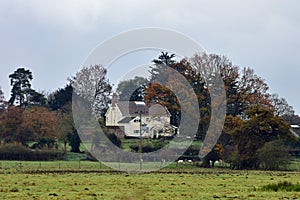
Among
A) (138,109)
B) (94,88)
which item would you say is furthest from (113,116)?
(94,88)

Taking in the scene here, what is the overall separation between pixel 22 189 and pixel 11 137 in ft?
157

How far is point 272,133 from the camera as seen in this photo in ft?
210

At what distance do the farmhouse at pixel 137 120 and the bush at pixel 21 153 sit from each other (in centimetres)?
859

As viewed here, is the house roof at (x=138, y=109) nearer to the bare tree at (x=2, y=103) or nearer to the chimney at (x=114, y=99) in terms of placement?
the chimney at (x=114, y=99)

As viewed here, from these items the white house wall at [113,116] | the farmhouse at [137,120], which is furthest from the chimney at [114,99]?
the white house wall at [113,116]

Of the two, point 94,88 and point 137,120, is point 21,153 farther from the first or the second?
point 137,120

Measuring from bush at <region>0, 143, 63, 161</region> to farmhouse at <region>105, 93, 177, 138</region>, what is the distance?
28.2ft

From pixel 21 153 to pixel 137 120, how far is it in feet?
52.7

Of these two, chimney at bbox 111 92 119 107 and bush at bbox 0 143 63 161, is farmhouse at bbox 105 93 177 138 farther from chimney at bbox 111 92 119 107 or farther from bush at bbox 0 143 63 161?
bush at bbox 0 143 63 161

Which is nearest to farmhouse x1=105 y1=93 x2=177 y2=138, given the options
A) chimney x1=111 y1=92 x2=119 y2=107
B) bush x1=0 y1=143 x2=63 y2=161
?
chimney x1=111 y1=92 x2=119 y2=107

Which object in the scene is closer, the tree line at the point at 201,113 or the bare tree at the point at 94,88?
the tree line at the point at 201,113

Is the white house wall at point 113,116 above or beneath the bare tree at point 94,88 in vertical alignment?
beneath

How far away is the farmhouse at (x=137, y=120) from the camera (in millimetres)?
67688

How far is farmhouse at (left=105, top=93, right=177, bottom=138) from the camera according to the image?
2665 inches
